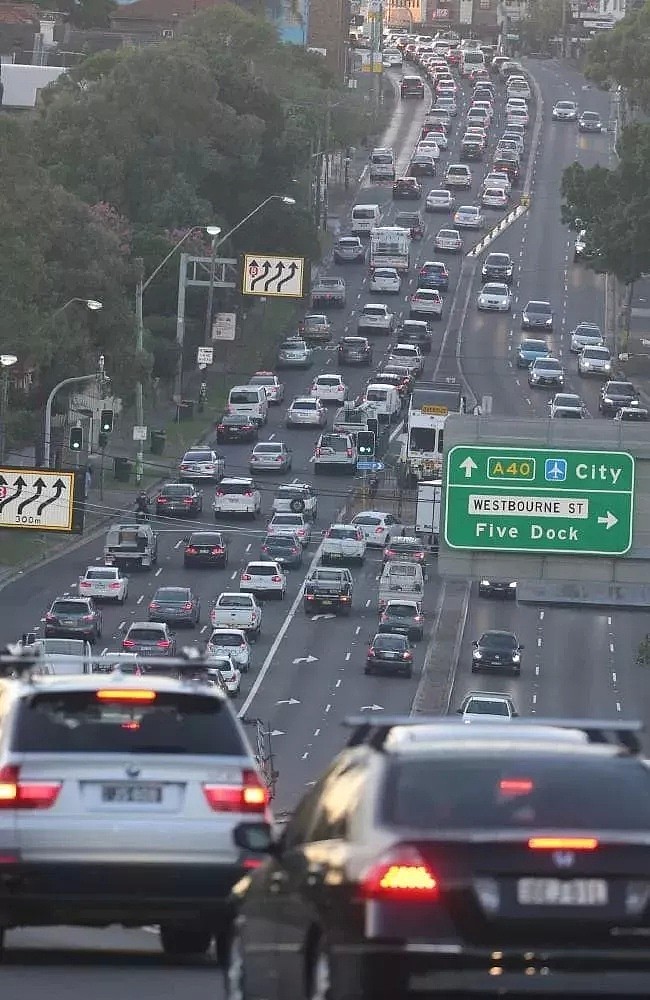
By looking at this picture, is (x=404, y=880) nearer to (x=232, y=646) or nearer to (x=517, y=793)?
(x=517, y=793)

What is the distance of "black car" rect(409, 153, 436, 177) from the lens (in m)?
145

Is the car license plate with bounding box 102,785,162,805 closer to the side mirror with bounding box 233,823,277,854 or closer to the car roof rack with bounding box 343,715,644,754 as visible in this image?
the side mirror with bounding box 233,823,277,854

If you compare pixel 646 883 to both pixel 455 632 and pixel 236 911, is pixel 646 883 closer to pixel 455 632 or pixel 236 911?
pixel 236 911

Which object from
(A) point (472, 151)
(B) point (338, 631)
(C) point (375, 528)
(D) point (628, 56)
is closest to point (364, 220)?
(A) point (472, 151)

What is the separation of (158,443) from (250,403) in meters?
5.91

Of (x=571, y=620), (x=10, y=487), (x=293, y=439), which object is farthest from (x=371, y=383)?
(x=10, y=487)

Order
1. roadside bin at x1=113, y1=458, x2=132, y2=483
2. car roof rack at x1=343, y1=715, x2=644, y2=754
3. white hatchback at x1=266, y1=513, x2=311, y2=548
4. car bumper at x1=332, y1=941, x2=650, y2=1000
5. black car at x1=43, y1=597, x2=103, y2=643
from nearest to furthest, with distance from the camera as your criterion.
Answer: car bumper at x1=332, y1=941, x2=650, y2=1000 < car roof rack at x1=343, y1=715, x2=644, y2=754 < black car at x1=43, y1=597, x2=103, y2=643 < white hatchback at x1=266, y1=513, x2=311, y2=548 < roadside bin at x1=113, y1=458, x2=132, y2=483

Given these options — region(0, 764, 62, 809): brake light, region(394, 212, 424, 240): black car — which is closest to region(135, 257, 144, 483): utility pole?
region(394, 212, 424, 240): black car

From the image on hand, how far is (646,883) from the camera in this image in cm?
979

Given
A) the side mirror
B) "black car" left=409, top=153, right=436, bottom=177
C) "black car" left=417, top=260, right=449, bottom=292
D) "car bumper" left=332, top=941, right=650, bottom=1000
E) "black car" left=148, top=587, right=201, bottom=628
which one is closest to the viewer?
"car bumper" left=332, top=941, right=650, bottom=1000

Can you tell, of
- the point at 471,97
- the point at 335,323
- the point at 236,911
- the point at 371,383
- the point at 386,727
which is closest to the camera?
the point at 386,727

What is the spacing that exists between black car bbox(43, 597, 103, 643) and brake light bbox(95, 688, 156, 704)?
48.6 metres

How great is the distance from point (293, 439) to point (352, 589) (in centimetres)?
1863

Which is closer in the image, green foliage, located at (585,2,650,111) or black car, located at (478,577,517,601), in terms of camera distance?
black car, located at (478,577,517,601)
